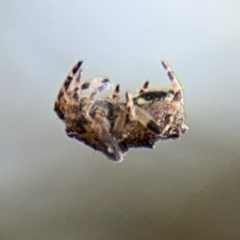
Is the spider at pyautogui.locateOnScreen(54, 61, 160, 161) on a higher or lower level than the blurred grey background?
lower

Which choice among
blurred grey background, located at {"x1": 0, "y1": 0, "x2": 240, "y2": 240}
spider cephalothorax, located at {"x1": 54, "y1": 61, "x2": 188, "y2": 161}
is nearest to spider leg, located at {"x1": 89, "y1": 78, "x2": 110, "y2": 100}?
spider cephalothorax, located at {"x1": 54, "y1": 61, "x2": 188, "y2": 161}

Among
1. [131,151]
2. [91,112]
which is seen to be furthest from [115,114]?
[131,151]

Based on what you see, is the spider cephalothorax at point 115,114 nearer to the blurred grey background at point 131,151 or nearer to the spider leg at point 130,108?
the spider leg at point 130,108

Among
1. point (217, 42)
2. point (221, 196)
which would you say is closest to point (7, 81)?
point (217, 42)

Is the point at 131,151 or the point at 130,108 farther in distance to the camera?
the point at 131,151

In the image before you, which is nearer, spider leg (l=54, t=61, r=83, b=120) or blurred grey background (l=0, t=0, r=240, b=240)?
spider leg (l=54, t=61, r=83, b=120)

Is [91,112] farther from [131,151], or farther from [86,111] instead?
[131,151]

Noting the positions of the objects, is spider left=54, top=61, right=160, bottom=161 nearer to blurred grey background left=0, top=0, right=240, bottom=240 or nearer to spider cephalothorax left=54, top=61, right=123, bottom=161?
spider cephalothorax left=54, top=61, right=123, bottom=161
